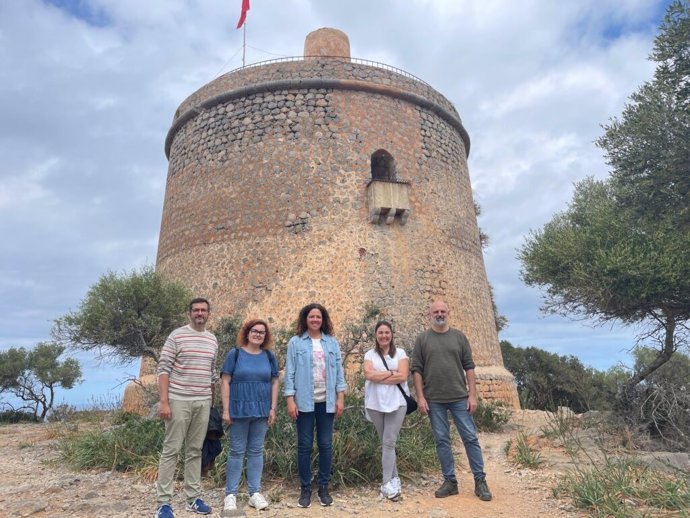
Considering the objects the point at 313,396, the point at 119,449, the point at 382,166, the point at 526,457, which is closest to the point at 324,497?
the point at 313,396

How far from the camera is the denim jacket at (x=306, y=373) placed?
4762mm

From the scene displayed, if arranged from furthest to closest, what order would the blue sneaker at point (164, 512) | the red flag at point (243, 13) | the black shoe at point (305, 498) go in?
the red flag at point (243, 13), the black shoe at point (305, 498), the blue sneaker at point (164, 512)

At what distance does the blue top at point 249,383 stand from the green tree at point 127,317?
5.94 meters

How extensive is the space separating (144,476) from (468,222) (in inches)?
433

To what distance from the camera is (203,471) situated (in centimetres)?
567

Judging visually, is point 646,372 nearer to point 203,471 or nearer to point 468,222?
point 468,222

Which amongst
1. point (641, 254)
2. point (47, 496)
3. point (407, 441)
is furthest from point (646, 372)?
point (47, 496)

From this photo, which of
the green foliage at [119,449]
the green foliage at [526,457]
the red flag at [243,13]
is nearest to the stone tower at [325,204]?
the red flag at [243,13]

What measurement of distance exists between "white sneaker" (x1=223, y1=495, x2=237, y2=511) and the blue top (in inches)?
27.3

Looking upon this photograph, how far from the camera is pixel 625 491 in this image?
15.5 feet

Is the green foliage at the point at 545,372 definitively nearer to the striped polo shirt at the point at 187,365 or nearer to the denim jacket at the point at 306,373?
the denim jacket at the point at 306,373

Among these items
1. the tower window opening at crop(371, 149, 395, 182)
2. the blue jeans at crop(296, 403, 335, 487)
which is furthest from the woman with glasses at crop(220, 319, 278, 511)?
the tower window opening at crop(371, 149, 395, 182)

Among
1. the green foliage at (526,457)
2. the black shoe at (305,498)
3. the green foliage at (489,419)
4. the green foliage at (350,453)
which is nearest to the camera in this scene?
the black shoe at (305,498)

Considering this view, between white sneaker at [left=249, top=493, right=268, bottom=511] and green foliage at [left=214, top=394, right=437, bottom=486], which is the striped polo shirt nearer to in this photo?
white sneaker at [left=249, top=493, right=268, bottom=511]
